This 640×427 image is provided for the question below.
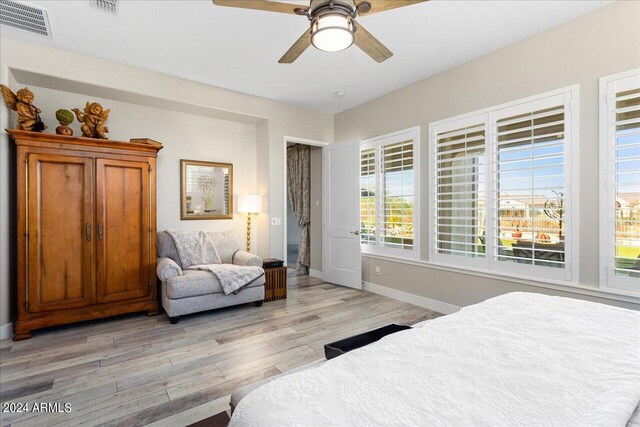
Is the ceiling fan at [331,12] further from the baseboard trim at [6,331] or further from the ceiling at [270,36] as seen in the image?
the baseboard trim at [6,331]

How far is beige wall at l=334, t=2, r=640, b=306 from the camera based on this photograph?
250 cm

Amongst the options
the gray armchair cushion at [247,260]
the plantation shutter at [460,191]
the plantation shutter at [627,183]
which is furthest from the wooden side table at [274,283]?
the plantation shutter at [627,183]

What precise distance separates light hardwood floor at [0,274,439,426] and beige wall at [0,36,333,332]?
935 mm

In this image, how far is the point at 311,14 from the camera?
1787 mm

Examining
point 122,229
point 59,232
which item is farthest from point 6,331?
point 122,229

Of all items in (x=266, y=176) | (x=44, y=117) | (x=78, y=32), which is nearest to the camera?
(x=78, y=32)

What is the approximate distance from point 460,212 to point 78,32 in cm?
430

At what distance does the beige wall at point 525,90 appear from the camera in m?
2.50

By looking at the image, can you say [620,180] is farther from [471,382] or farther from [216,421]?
[216,421]

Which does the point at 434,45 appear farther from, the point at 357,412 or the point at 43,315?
the point at 43,315

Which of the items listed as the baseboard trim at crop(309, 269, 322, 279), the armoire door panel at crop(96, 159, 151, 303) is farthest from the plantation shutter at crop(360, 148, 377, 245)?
the armoire door panel at crop(96, 159, 151, 303)

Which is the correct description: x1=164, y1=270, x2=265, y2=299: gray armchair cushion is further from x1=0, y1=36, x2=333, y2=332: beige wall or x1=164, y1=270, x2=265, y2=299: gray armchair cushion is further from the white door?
the white door

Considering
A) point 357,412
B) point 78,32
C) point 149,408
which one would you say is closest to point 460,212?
point 357,412

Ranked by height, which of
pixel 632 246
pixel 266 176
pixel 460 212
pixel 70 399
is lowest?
pixel 70 399
